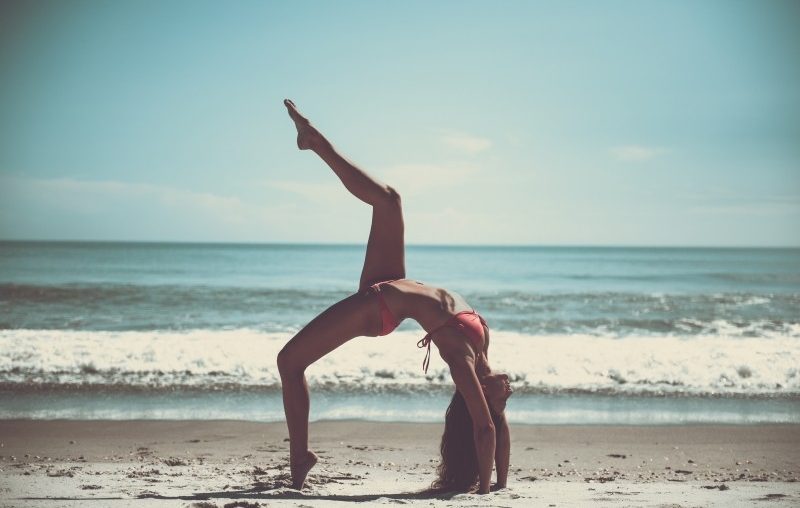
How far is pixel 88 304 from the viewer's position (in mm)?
19281

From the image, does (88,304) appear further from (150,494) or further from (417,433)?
(150,494)

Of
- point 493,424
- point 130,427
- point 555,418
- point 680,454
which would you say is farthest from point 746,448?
point 130,427

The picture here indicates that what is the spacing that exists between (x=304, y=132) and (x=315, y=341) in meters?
1.16

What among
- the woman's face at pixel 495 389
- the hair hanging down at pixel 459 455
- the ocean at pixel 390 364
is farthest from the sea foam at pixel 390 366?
the woman's face at pixel 495 389

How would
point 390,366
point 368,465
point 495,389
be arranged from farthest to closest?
point 390,366 → point 368,465 → point 495,389

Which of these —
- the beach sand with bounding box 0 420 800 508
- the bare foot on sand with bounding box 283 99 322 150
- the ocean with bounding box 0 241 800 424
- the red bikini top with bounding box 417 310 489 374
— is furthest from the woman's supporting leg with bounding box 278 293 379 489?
the ocean with bounding box 0 241 800 424

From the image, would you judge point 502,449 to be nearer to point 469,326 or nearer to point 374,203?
point 469,326

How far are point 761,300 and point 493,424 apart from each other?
21.9 meters

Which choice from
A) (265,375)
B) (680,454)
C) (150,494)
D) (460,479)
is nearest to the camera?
(150,494)

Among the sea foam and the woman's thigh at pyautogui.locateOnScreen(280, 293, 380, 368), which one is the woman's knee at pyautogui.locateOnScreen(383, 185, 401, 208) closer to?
the woman's thigh at pyautogui.locateOnScreen(280, 293, 380, 368)

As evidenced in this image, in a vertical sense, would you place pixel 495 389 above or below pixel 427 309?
below

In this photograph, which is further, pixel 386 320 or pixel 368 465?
pixel 368 465

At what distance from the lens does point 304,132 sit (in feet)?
13.1

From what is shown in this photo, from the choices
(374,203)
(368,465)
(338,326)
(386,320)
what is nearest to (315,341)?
(338,326)
